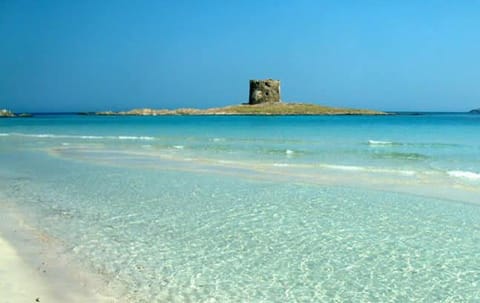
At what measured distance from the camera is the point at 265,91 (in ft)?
474

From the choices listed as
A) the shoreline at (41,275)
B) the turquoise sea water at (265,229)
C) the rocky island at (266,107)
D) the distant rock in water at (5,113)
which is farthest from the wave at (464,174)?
the distant rock in water at (5,113)

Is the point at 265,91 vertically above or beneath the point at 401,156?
above

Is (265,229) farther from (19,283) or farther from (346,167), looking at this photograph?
(346,167)

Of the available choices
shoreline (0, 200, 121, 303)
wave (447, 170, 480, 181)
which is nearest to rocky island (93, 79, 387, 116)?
wave (447, 170, 480, 181)

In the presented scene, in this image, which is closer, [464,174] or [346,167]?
[464,174]

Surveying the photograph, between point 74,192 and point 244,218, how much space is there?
5.47 metres

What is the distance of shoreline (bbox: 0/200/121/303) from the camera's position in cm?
637

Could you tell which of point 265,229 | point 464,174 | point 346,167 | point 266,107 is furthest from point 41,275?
point 266,107

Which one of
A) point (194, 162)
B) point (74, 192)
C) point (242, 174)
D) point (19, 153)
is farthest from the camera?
point (19, 153)

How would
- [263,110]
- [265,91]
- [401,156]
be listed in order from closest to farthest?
1. [401,156]
2. [263,110]
3. [265,91]

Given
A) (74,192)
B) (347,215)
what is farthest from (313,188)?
(74,192)

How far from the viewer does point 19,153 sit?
→ 27172mm

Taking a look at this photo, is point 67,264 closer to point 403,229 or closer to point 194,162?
point 403,229

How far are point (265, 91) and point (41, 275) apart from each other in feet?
456
